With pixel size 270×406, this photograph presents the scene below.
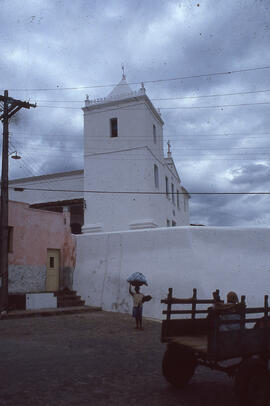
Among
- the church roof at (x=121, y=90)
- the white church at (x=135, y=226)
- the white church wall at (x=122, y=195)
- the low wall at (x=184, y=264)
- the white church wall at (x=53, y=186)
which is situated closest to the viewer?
the low wall at (x=184, y=264)

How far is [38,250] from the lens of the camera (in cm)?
1798

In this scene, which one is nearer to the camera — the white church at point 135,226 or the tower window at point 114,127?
the white church at point 135,226

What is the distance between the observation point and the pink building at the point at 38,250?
17.0m

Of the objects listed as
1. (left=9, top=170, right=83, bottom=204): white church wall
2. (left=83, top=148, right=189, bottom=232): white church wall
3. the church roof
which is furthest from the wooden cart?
(left=9, top=170, right=83, bottom=204): white church wall

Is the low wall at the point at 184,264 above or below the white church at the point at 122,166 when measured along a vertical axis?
below

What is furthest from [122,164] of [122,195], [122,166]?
[122,195]

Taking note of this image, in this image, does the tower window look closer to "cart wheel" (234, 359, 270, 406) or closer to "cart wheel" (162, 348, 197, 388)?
"cart wheel" (162, 348, 197, 388)

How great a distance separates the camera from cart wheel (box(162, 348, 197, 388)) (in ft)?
18.9

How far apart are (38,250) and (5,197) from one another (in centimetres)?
359

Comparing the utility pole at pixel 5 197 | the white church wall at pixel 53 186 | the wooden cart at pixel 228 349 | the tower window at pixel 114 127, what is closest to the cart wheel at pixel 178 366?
the wooden cart at pixel 228 349

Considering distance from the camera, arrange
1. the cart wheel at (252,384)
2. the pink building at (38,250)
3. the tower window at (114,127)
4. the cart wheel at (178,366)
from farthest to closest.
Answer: the tower window at (114,127) → the pink building at (38,250) → the cart wheel at (178,366) → the cart wheel at (252,384)

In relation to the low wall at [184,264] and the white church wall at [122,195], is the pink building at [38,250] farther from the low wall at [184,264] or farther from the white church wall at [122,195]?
the white church wall at [122,195]

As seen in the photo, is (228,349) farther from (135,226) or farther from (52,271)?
(135,226)

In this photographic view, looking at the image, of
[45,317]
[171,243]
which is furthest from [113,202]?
[45,317]
